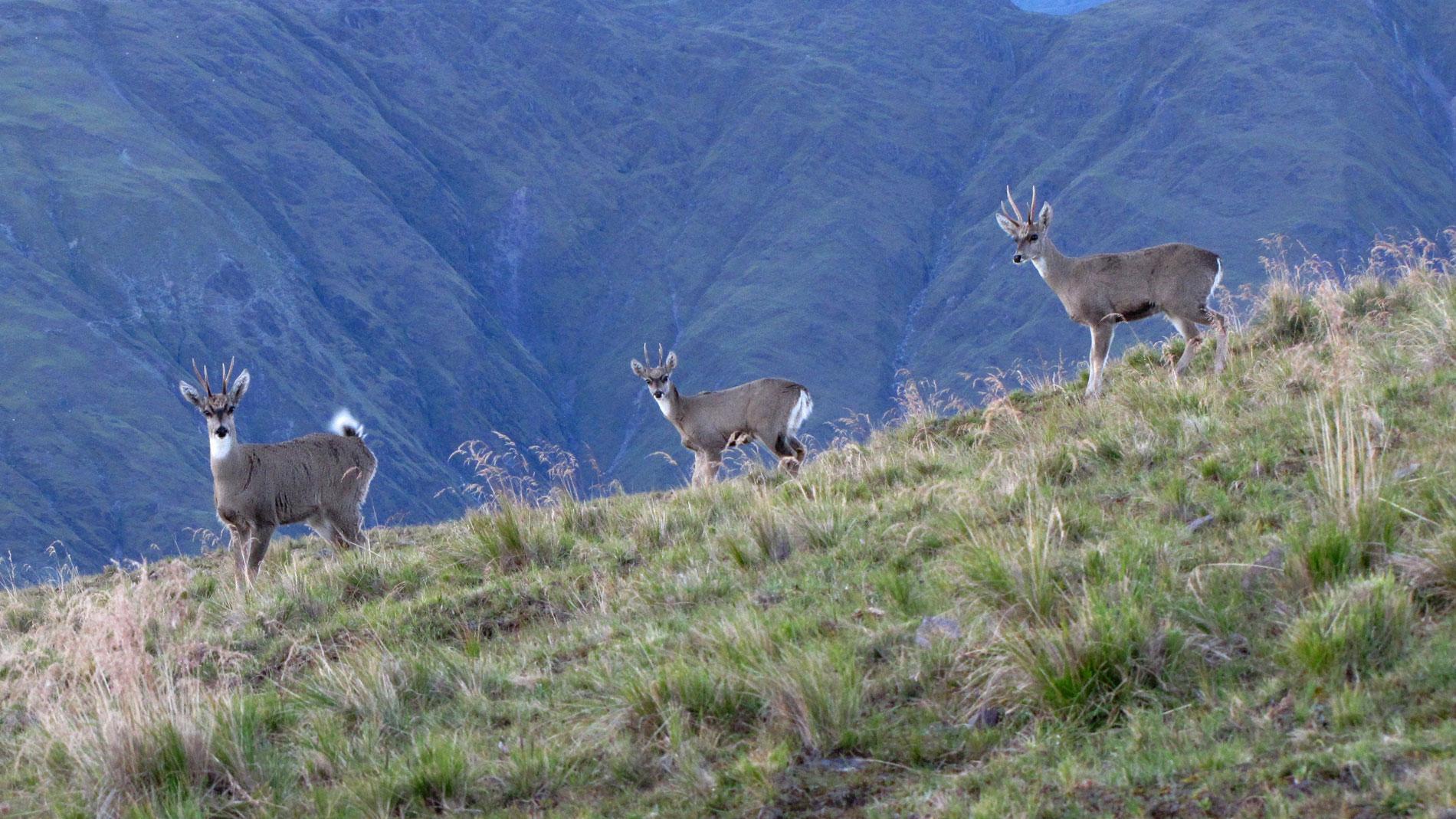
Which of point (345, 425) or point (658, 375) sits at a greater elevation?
point (658, 375)

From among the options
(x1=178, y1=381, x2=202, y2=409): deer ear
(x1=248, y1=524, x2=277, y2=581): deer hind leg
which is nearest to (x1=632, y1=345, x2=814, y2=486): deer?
(x1=248, y1=524, x2=277, y2=581): deer hind leg

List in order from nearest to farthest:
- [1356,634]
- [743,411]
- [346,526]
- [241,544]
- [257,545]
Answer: [1356,634]
[257,545]
[241,544]
[346,526]
[743,411]

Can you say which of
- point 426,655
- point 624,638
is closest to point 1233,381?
point 624,638

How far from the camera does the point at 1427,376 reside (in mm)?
9789

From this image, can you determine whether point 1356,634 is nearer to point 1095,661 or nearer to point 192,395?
point 1095,661

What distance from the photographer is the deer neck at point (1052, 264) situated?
1797cm

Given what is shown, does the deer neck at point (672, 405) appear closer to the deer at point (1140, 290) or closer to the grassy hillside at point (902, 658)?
the deer at point (1140, 290)

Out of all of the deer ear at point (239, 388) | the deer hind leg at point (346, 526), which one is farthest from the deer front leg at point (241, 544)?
the deer ear at point (239, 388)

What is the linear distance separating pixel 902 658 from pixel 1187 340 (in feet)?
32.5

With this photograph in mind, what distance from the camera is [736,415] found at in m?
20.0

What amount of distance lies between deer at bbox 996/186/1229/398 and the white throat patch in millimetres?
8687

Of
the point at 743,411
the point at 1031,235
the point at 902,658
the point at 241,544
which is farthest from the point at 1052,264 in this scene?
the point at 902,658

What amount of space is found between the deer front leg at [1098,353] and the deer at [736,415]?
4171 millimetres

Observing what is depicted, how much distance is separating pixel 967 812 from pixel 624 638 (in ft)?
10.5
